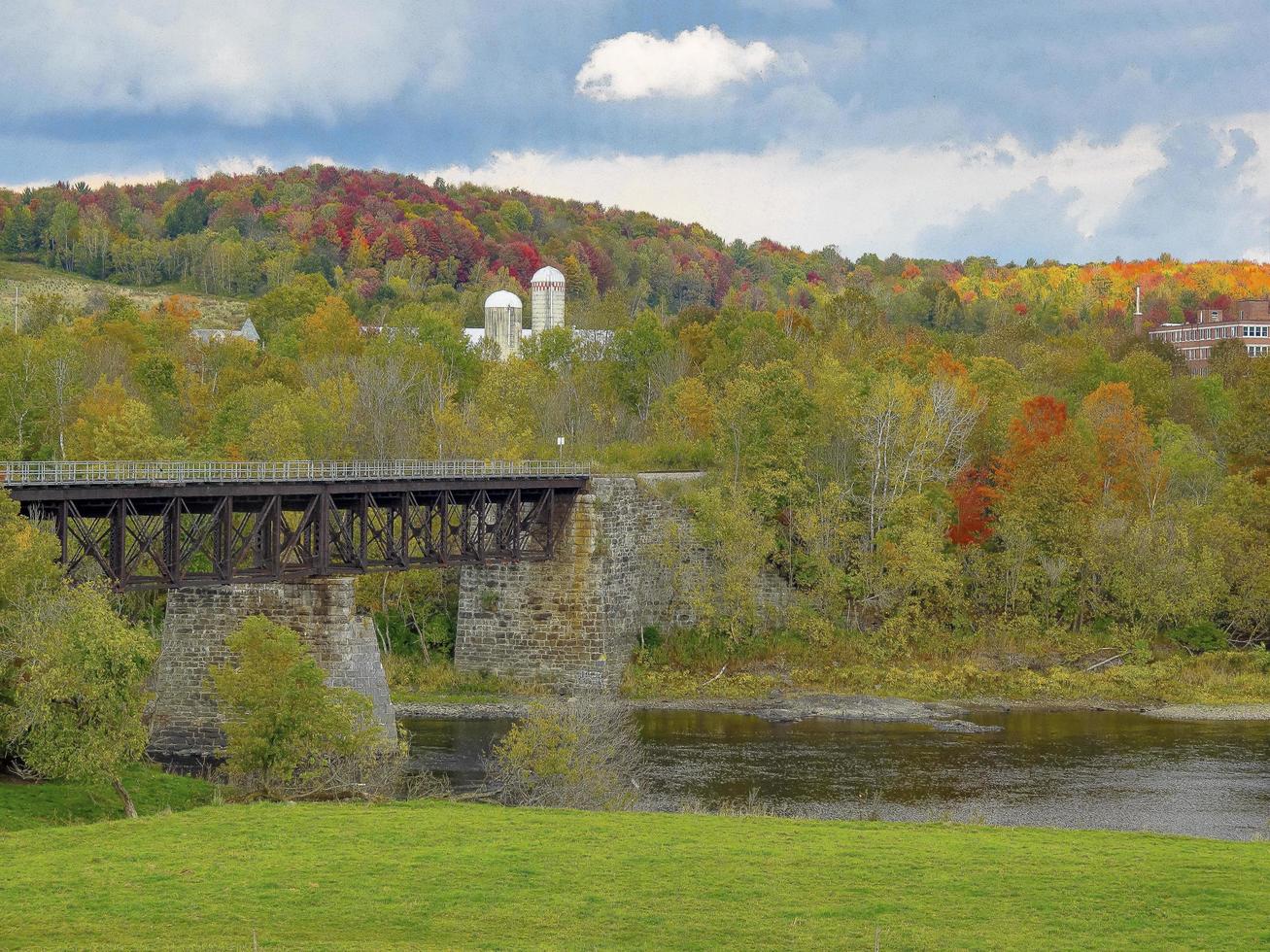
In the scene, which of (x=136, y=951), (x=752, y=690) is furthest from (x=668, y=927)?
(x=752, y=690)

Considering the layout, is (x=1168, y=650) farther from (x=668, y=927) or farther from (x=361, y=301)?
(x=361, y=301)

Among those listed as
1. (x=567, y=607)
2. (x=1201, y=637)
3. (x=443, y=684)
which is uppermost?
(x=567, y=607)

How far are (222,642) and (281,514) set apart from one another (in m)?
4.83

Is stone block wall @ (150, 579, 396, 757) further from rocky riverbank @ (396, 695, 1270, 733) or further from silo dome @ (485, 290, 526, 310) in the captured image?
silo dome @ (485, 290, 526, 310)

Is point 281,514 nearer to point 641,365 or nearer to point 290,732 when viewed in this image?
point 290,732

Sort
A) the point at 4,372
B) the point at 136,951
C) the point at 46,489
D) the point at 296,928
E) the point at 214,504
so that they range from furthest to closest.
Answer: the point at 4,372, the point at 214,504, the point at 46,489, the point at 296,928, the point at 136,951

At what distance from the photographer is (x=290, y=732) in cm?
4338

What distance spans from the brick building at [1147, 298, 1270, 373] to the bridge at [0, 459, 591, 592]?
9696 centimetres

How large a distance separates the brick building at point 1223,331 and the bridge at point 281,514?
318 feet

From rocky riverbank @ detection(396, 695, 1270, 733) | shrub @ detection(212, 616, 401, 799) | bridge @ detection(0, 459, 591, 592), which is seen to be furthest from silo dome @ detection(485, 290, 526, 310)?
shrub @ detection(212, 616, 401, 799)

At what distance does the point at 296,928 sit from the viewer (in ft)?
93.1

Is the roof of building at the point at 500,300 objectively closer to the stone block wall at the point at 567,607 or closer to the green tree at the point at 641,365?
the green tree at the point at 641,365

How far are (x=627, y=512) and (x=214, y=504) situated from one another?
78.8 feet

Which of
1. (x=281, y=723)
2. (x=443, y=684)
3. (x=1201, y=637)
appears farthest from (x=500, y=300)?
(x=281, y=723)
